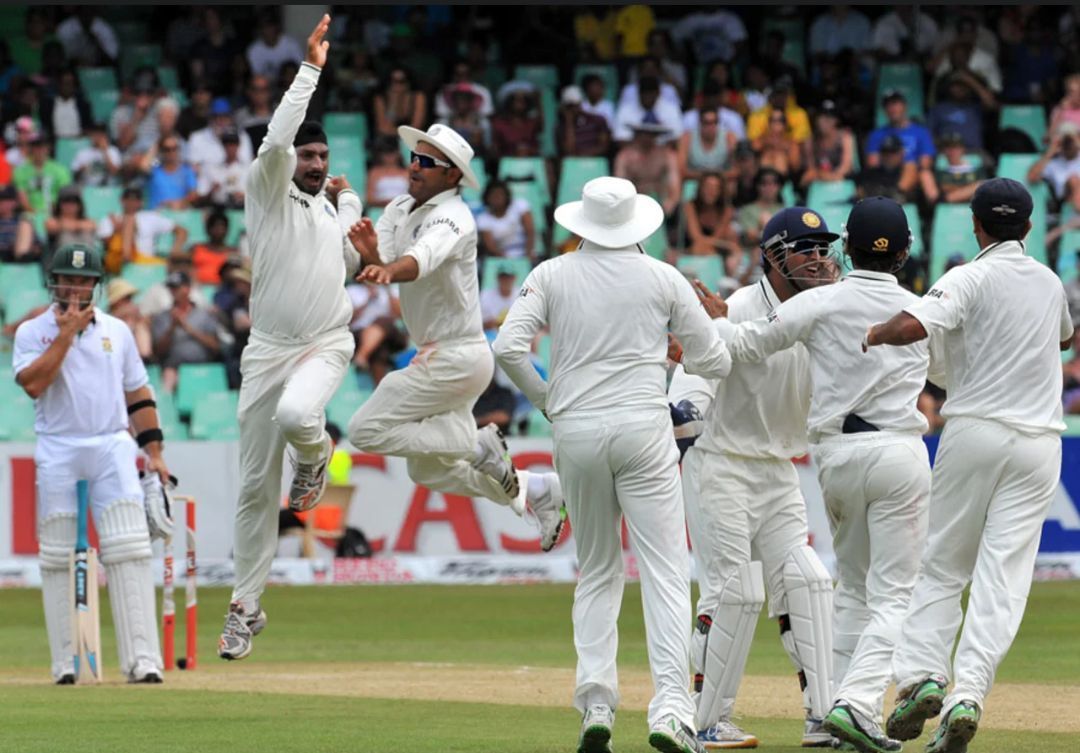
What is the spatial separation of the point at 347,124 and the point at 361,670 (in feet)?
36.7

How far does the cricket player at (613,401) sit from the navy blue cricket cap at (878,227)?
77 cm

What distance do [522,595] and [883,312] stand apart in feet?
30.2

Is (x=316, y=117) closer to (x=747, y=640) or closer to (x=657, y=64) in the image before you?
(x=657, y=64)

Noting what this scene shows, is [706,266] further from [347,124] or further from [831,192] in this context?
→ [347,124]

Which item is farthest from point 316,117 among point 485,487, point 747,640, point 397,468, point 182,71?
point 747,640

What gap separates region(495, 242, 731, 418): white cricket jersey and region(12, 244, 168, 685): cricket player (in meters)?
4.38

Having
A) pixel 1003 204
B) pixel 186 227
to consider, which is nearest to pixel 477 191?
pixel 186 227

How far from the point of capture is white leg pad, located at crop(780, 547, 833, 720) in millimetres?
10023

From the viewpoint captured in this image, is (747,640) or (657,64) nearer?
(747,640)

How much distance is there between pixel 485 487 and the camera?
11.9m

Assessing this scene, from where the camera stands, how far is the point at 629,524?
9422 mm

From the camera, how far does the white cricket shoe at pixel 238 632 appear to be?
35.6 feet

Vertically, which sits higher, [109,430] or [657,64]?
[657,64]

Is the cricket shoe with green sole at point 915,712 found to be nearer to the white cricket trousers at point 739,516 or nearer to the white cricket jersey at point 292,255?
the white cricket trousers at point 739,516
